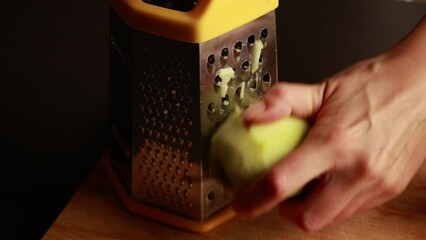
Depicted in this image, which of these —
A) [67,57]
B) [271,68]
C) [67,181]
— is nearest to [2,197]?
[67,181]

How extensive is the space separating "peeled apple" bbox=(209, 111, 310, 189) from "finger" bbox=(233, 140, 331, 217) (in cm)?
3

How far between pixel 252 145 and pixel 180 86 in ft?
0.43

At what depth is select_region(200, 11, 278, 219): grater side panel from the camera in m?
0.82

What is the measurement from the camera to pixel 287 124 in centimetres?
78

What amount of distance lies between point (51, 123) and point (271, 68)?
41 cm

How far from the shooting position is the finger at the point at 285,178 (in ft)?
2.32

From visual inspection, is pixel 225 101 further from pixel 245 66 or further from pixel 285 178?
pixel 285 178

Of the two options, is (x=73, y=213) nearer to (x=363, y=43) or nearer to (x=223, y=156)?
(x=223, y=156)

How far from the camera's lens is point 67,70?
48.0 inches

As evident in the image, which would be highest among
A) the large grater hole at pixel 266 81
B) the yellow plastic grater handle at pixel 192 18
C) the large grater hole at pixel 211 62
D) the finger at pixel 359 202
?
the yellow plastic grater handle at pixel 192 18

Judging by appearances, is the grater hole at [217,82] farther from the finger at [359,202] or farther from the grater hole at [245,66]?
the finger at [359,202]

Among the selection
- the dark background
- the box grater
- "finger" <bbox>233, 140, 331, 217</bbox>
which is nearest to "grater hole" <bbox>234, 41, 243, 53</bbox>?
Result: the box grater

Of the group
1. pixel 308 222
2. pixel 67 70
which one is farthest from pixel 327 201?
pixel 67 70

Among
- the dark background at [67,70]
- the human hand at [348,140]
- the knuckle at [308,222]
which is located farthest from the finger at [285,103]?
the dark background at [67,70]
